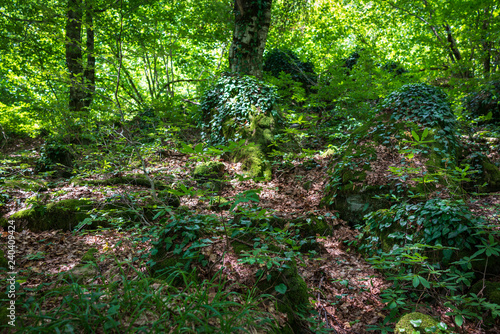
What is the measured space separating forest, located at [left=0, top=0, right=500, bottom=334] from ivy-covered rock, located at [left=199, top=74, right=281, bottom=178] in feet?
0.14

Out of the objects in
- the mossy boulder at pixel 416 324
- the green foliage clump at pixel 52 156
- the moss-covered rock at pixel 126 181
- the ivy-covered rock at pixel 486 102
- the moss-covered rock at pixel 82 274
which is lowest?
the mossy boulder at pixel 416 324

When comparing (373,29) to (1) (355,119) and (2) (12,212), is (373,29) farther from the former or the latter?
(2) (12,212)

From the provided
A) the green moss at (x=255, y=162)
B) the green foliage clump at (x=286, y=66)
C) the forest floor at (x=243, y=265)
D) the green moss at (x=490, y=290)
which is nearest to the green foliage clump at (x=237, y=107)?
the green moss at (x=255, y=162)

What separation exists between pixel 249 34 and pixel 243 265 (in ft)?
23.6

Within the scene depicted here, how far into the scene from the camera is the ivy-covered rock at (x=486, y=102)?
7273mm

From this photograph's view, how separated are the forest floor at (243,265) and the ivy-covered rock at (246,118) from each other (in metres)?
0.70

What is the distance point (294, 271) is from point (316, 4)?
16.3m

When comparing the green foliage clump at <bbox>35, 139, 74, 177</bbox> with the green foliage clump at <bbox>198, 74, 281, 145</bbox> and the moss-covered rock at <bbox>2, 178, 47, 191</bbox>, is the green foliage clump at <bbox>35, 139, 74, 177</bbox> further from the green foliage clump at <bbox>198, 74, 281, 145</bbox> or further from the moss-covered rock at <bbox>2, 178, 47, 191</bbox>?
the green foliage clump at <bbox>198, 74, 281, 145</bbox>

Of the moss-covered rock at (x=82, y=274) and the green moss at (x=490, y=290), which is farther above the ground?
Result: the moss-covered rock at (x=82, y=274)

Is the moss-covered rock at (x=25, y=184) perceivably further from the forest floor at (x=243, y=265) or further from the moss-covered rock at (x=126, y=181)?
the moss-covered rock at (x=126, y=181)

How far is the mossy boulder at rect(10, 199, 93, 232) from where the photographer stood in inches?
165

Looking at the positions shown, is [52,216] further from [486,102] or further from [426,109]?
[486,102]

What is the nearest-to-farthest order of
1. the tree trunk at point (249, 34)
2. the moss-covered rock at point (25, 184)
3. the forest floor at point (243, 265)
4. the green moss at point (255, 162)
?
the forest floor at point (243, 265), the moss-covered rock at point (25, 184), the green moss at point (255, 162), the tree trunk at point (249, 34)

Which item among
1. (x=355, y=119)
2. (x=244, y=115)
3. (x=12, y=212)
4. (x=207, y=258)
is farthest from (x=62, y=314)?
(x=355, y=119)
